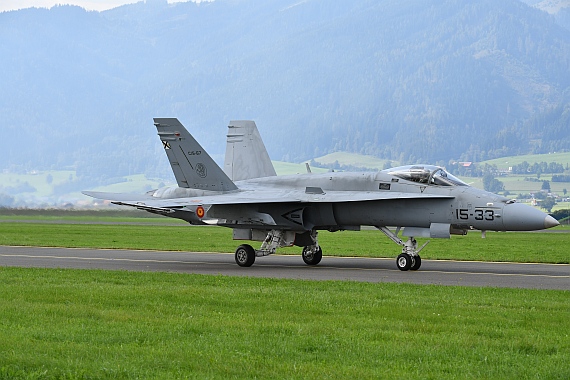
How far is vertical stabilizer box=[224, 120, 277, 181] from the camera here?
2758 cm

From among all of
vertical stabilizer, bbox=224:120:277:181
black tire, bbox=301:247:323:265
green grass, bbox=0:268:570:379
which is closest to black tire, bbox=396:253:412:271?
black tire, bbox=301:247:323:265

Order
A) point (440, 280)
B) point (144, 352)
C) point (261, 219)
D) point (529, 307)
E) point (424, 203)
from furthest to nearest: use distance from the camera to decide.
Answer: point (261, 219), point (424, 203), point (440, 280), point (529, 307), point (144, 352)

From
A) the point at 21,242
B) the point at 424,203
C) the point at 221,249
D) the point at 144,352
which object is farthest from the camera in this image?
the point at 21,242

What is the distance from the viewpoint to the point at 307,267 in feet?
74.1

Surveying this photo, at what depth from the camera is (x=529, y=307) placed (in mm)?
12906

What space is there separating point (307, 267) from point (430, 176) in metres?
3.93

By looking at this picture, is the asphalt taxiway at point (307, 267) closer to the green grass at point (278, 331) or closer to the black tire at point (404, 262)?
the black tire at point (404, 262)

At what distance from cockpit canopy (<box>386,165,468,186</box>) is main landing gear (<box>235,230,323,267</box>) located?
3.26 meters

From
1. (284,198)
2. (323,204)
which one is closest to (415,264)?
(323,204)

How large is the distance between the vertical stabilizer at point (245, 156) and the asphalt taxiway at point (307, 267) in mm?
2612

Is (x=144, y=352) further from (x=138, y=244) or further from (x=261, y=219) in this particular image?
(x=138, y=244)

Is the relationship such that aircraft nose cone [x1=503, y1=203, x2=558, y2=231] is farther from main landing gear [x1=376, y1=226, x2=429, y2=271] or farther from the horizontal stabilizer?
the horizontal stabilizer

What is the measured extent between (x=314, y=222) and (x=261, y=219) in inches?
54.0

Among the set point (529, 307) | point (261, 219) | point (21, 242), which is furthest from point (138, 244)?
point (529, 307)
